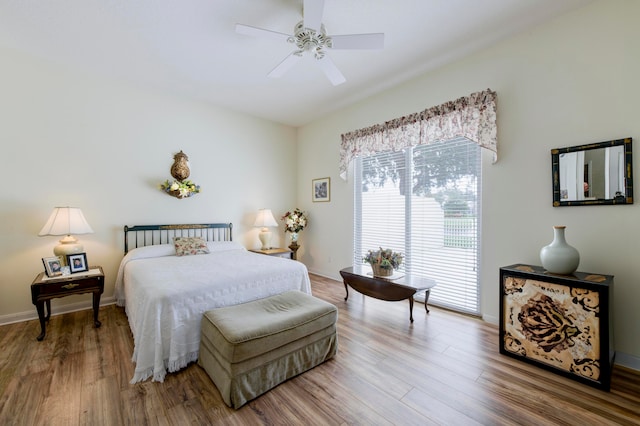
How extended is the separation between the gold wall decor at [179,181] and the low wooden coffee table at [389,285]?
2.60m

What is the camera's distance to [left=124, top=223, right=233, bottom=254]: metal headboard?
3.58 metres

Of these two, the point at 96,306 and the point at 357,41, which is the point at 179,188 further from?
the point at 357,41

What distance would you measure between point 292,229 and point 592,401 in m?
4.00

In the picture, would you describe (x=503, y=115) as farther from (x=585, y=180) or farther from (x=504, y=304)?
(x=504, y=304)

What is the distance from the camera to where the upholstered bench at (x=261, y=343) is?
1664mm

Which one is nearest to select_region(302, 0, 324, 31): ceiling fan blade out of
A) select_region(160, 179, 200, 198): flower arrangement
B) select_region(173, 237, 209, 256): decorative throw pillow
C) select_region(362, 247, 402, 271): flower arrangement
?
select_region(362, 247, 402, 271): flower arrangement

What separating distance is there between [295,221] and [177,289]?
2957 millimetres

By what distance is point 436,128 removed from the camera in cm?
315

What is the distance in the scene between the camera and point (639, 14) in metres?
2.02

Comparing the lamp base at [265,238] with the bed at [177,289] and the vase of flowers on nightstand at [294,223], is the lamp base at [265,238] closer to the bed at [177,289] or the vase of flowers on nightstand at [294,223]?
the vase of flowers on nightstand at [294,223]

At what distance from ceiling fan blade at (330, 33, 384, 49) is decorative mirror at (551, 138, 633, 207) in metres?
1.85

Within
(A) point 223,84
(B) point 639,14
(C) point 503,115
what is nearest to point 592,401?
(C) point 503,115

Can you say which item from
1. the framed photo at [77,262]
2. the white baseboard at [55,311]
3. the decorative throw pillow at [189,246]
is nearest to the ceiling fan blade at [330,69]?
the decorative throw pillow at [189,246]

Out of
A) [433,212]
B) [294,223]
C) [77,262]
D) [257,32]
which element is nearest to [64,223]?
[77,262]
